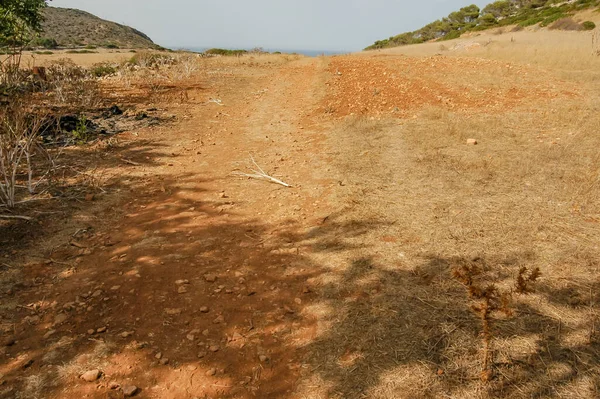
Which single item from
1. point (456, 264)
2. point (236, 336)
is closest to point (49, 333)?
point (236, 336)

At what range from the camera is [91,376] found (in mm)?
2488

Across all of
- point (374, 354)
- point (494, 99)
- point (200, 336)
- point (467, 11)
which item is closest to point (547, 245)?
point (374, 354)

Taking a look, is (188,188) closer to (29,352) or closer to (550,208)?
(29,352)

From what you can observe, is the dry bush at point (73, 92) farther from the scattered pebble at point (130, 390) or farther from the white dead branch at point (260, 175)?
the scattered pebble at point (130, 390)

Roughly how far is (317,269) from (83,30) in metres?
76.2

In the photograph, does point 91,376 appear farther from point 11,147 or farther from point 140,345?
point 11,147

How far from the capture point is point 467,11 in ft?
205

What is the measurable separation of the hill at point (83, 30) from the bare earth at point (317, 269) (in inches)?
2280

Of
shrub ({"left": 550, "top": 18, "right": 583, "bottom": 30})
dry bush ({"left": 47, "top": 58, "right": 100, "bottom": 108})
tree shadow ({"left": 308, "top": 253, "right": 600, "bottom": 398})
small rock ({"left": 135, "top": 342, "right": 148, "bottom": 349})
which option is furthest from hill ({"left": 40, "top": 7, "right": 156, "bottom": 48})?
tree shadow ({"left": 308, "top": 253, "right": 600, "bottom": 398})

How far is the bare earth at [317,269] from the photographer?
2.49 metres

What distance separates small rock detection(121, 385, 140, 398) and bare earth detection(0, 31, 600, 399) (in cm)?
2

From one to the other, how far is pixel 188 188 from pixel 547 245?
4.66 meters

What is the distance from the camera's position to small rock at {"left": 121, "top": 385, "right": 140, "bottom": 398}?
2.39 m

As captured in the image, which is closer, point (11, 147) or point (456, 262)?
point (456, 262)
